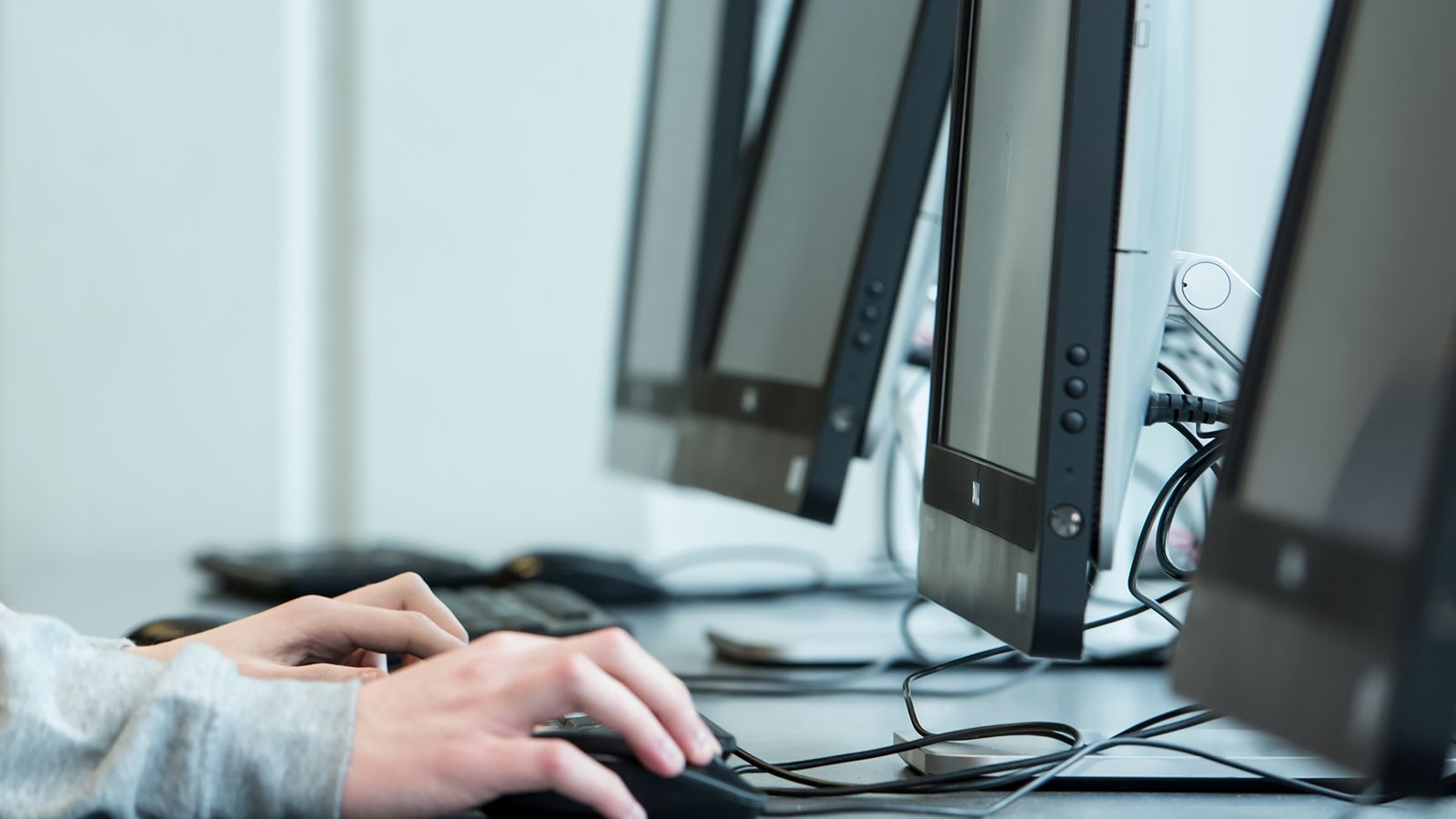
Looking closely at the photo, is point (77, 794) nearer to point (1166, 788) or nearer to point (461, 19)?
point (1166, 788)

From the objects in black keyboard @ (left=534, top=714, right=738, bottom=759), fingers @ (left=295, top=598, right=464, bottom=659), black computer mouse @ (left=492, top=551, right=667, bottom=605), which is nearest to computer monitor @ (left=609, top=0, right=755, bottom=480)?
black computer mouse @ (left=492, top=551, right=667, bottom=605)

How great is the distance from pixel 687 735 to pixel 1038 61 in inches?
15.7

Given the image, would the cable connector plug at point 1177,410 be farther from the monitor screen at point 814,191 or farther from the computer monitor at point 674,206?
the computer monitor at point 674,206

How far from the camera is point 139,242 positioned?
7.32 ft

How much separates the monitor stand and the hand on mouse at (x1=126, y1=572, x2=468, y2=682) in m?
0.27

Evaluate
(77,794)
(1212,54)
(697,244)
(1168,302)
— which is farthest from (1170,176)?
(1212,54)

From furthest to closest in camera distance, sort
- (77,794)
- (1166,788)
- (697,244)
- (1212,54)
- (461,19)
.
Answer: (1212,54)
(461,19)
(697,244)
(1166,788)
(77,794)

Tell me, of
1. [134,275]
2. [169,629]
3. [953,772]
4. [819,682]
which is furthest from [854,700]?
[134,275]

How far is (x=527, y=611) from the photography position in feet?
3.57

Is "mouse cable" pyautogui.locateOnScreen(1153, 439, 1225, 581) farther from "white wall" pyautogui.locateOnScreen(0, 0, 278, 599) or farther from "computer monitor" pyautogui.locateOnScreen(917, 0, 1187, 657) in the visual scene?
"white wall" pyautogui.locateOnScreen(0, 0, 278, 599)

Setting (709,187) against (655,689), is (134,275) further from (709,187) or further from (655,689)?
(655,689)

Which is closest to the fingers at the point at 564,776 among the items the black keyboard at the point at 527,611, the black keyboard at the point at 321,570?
the black keyboard at the point at 527,611

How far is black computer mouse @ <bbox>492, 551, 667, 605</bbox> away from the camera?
54.3 inches

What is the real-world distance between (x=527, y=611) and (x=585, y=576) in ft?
1.06
